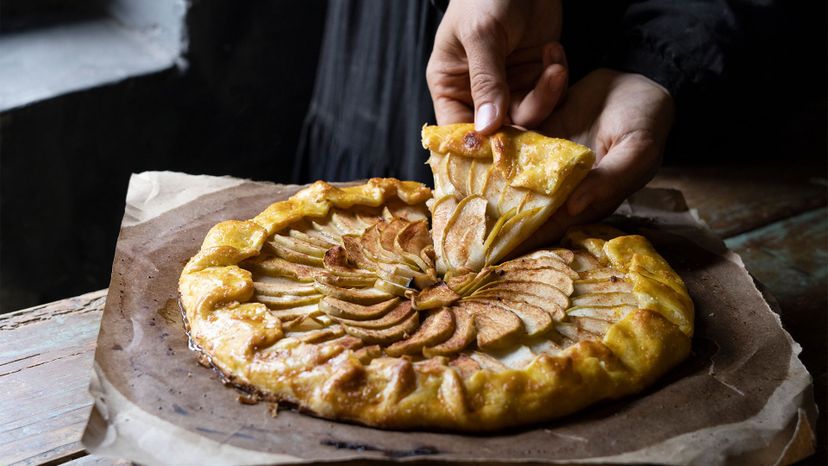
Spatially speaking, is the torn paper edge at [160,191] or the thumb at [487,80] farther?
the torn paper edge at [160,191]

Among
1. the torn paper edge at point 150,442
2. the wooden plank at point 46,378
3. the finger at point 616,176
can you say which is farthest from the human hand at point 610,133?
the wooden plank at point 46,378

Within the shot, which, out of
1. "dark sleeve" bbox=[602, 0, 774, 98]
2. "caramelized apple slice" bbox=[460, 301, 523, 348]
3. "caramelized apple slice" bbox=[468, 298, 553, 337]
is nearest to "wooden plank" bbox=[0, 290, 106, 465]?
"caramelized apple slice" bbox=[460, 301, 523, 348]

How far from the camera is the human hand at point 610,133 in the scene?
3367mm

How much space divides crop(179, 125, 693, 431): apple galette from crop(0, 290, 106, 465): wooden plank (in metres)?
0.44

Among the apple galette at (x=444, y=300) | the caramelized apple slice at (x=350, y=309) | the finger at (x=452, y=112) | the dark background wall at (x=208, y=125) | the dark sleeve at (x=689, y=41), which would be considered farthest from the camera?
the dark background wall at (x=208, y=125)

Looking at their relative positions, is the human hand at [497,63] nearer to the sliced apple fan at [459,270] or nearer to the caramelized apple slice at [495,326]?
the sliced apple fan at [459,270]

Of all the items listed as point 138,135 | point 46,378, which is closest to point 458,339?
point 46,378

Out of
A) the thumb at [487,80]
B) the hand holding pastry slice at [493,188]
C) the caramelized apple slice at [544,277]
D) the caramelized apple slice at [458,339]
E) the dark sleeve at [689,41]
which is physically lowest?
the caramelized apple slice at [458,339]

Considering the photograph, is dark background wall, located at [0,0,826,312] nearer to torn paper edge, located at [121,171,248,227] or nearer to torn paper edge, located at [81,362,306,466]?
torn paper edge, located at [121,171,248,227]

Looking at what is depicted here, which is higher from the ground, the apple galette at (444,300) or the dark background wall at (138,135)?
the apple galette at (444,300)

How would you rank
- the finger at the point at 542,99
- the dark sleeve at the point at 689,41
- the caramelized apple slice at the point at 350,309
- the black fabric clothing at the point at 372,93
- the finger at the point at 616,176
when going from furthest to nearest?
the black fabric clothing at the point at 372,93 < the dark sleeve at the point at 689,41 < the finger at the point at 542,99 < the finger at the point at 616,176 < the caramelized apple slice at the point at 350,309

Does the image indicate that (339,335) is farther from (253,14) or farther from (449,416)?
(253,14)

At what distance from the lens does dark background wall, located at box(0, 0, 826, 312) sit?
478 centimetres

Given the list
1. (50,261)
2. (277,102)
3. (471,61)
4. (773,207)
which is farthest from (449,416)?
(277,102)
